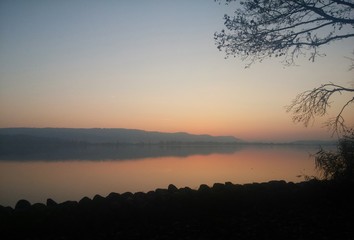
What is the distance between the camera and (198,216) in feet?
23.2

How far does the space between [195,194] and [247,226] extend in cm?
264

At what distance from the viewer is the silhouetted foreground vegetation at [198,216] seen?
19.5 ft

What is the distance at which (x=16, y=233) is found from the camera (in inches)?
237

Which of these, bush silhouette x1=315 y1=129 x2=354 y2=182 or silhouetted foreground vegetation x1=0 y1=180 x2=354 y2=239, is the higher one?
bush silhouette x1=315 y1=129 x2=354 y2=182

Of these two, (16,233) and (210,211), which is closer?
(16,233)

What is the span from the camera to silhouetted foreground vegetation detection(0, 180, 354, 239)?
19.5 ft

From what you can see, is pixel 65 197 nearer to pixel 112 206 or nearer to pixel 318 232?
pixel 112 206

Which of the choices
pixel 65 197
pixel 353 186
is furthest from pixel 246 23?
pixel 65 197

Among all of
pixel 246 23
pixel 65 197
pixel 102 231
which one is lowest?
pixel 65 197

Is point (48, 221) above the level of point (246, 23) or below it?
below

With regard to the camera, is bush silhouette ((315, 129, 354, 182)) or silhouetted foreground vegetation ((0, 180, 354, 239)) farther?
bush silhouette ((315, 129, 354, 182))

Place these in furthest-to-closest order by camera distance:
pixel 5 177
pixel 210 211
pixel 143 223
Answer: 1. pixel 5 177
2. pixel 210 211
3. pixel 143 223

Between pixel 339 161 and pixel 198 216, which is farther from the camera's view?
pixel 339 161

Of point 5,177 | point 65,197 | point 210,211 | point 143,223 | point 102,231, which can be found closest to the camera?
point 102,231
